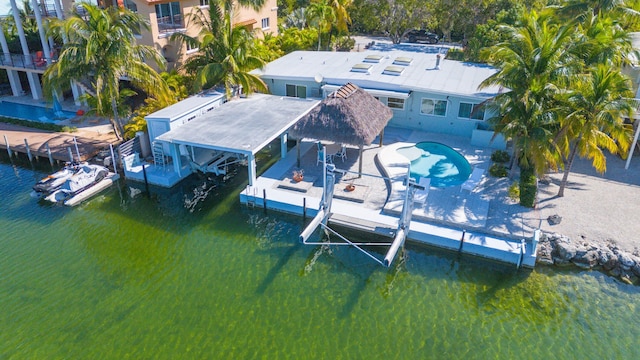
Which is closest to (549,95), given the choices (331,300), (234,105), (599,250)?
(599,250)

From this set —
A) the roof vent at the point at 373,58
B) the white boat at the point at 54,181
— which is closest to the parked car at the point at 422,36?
the roof vent at the point at 373,58

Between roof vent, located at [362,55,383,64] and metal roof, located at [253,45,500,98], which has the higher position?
roof vent, located at [362,55,383,64]

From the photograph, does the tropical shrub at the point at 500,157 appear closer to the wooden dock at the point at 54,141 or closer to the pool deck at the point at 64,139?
the pool deck at the point at 64,139

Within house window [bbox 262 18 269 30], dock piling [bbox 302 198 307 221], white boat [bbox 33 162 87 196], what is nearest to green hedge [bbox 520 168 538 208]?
dock piling [bbox 302 198 307 221]

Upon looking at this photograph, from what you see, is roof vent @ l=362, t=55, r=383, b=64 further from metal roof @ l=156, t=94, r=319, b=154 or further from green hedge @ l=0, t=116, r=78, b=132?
green hedge @ l=0, t=116, r=78, b=132

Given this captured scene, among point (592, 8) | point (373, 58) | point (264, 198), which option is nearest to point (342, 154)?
point (264, 198)
